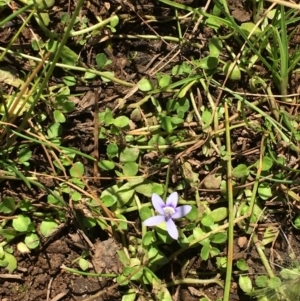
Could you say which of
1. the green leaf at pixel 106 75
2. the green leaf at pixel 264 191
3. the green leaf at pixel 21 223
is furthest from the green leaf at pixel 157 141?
the green leaf at pixel 21 223

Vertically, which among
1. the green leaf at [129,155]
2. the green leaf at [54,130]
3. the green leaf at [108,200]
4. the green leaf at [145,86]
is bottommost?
the green leaf at [108,200]

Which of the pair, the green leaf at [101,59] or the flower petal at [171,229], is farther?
the green leaf at [101,59]

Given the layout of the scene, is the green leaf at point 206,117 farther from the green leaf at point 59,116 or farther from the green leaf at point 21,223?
the green leaf at point 21,223

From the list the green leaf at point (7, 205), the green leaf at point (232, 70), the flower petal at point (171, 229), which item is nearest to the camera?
the flower petal at point (171, 229)

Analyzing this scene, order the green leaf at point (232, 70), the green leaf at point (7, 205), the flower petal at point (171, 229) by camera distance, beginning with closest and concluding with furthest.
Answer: the flower petal at point (171, 229), the green leaf at point (7, 205), the green leaf at point (232, 70)

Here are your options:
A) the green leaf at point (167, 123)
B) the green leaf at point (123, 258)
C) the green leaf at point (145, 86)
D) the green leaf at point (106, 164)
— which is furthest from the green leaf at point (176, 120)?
the green leaf at point (123, 258)

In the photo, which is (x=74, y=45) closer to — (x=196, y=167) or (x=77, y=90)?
(x=77, y=90)

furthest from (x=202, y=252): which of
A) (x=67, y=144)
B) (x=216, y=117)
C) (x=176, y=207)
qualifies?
(x=67, y=144)

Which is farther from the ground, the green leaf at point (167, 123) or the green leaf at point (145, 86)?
the green leaf at point (145, 86)
